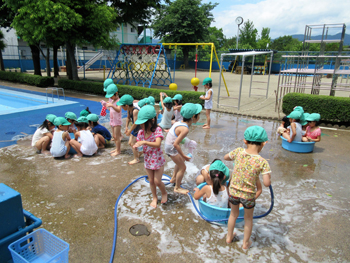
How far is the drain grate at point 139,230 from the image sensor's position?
3.28 meters

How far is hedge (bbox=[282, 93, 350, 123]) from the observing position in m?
8.35

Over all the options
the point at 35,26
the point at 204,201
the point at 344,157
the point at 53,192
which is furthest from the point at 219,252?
the point at 35,26

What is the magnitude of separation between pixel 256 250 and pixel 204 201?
89cm

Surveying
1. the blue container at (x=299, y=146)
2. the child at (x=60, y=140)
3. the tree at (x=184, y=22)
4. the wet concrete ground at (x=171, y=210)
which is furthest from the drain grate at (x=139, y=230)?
the tree at (x=184, y=22)

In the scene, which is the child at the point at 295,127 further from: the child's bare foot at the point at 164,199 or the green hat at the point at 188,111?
the child's bare foot at the point at 164,199

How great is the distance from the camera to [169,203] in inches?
157

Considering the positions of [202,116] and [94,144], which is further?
[202,116]

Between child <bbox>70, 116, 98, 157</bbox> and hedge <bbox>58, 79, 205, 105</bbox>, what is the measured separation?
253 inches

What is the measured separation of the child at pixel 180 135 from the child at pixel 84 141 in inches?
93.3

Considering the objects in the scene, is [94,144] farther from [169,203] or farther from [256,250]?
[256,250]

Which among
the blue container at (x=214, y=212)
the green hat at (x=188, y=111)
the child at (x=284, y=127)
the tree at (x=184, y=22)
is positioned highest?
the tree at (x=184, y=22)

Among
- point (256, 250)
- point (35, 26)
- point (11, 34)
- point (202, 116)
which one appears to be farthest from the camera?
point (11, 34)

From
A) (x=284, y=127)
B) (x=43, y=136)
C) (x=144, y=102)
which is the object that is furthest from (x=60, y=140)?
(x=284, y=127)

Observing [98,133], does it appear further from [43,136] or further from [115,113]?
[43,136]
